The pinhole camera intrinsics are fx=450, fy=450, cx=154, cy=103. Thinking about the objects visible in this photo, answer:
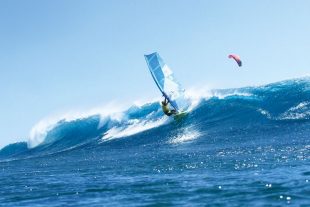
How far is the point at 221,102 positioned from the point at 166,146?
15948 mm

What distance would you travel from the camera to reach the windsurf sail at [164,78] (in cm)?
3609

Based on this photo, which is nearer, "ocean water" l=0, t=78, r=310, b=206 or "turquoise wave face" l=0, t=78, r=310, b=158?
"ocean water" l=0, t=78, r=310, b=206

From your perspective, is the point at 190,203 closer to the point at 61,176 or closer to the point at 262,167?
the point at 262,167

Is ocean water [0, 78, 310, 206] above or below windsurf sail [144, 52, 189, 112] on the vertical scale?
below

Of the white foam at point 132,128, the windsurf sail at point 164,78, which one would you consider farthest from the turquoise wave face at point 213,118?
the windsurf sail at point 164,78

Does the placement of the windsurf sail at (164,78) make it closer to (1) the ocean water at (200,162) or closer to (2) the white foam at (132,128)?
(1) the ocean water at (200,162)

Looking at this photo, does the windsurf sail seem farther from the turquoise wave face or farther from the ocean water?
the turquoise wave face

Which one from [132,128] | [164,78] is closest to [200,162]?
[164,78]

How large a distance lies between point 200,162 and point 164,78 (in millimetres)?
12583

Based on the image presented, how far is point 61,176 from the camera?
25.3 metres

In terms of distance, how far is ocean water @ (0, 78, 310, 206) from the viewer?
15.8 meters

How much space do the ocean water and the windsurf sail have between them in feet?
13.6

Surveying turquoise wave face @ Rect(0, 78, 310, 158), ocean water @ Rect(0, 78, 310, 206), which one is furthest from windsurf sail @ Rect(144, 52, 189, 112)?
turquoise wave face @ Rect(0, 78, 310, 158)

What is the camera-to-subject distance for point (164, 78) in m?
36.5
